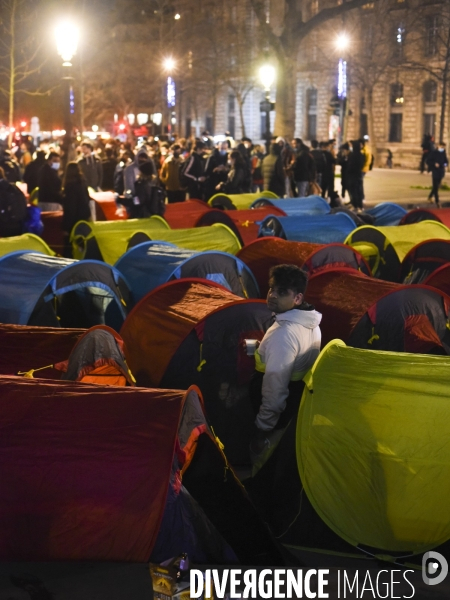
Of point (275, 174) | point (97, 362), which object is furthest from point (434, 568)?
point (275, 174)

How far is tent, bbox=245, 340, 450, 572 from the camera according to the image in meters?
5.27

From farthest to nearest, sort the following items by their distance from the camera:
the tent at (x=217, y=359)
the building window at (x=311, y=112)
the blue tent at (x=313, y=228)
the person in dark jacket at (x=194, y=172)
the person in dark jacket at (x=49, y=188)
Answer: the building window at (x=311, y=112)
the person in dark jacket at (x=194, y=172)
the person in dark jacket at (x=49, y=188)
the blue tent at (x=313, y=228)
the tent at (x=217, y=359)

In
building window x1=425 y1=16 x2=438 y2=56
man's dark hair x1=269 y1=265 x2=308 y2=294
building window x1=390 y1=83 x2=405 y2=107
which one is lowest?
man's dark hair x1=269 y1=265 x2=308 y2=294

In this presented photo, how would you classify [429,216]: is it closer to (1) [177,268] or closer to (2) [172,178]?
(1) [177,268]

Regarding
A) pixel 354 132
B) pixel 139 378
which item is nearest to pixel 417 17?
pixel 354 132

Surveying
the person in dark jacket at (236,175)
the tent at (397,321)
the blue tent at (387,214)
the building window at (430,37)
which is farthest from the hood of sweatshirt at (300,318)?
the building window at (430,37)

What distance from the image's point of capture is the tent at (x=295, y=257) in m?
10.6

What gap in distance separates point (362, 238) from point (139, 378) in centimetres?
550

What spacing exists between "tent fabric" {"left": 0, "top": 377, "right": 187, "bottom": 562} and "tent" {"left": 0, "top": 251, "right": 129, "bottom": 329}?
4.20 meters

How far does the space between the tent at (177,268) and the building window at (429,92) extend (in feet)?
154

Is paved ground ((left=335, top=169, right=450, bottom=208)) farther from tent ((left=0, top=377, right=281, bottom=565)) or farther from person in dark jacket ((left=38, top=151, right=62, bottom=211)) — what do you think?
tent ((left=0, top=377, right=281, bottom=565))

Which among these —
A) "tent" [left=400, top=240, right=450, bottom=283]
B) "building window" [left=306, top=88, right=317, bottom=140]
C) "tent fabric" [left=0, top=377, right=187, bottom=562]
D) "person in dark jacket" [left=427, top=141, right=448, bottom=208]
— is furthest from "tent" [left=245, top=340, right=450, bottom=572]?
"building window" [left=306, top=88, right=317, bottom=140]

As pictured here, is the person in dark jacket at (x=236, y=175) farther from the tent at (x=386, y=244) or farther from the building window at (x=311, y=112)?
the building window at (x=311, y=112)

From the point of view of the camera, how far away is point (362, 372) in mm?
5531
